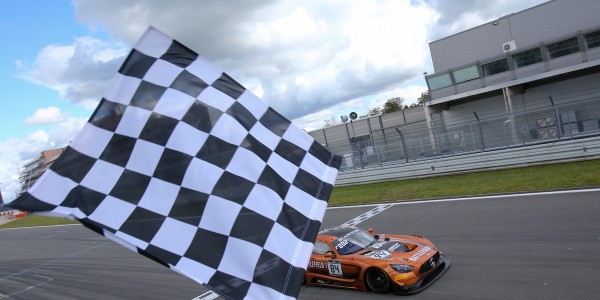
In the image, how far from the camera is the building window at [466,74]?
86.8 ft

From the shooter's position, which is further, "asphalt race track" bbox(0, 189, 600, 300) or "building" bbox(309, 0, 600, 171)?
"building" bbox(309, 0, 600, 171)

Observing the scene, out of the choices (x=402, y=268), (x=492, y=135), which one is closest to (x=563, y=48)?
(x=492, y=135)

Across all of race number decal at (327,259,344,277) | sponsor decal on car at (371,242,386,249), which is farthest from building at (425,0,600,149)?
race number decal at (327,259,344,277)

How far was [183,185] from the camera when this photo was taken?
326 centimetres

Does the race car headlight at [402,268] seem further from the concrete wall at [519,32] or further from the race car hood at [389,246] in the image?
the concrete wall at [519,32]

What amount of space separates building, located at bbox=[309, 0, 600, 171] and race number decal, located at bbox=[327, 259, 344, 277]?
497 inches

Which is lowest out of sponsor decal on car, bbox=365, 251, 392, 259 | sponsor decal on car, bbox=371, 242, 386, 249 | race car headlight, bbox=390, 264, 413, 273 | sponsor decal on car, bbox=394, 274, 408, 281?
sponsor decal on car, bbox=394, 274, 408, 281

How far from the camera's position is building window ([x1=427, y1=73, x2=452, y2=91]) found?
2752 centimetres

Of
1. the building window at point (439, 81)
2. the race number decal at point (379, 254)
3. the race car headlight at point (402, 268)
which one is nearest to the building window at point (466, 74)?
the building window at point (439, 81)

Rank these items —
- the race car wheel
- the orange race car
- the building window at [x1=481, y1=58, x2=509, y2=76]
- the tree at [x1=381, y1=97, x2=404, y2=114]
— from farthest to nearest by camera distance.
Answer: the tree at [x1=381, y1=97, x2=404, y2=114] < the building window at [x1=481, y1=58, x2=509, y2=76] < the race car wheel < the orange race car

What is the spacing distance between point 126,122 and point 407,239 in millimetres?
6886

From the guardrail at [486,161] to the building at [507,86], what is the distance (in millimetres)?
540

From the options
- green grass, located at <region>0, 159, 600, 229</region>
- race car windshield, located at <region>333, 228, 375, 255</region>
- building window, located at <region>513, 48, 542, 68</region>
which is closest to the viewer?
race car windshield, located at <region>333, 228, 375, 255</region>

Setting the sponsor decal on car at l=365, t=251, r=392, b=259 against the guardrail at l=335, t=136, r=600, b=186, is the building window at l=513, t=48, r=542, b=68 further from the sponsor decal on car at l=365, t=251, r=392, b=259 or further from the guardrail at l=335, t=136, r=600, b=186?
the sponsor decal on car at l=365, t=251, r=392, b=259
